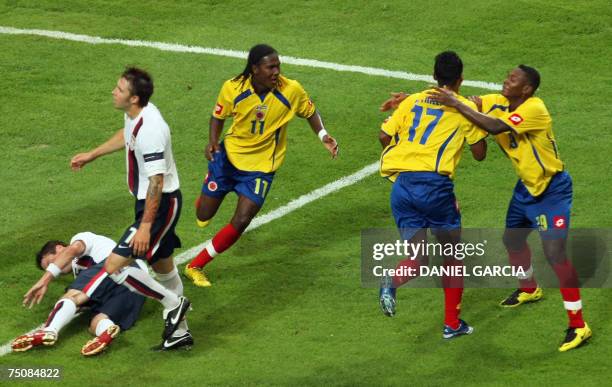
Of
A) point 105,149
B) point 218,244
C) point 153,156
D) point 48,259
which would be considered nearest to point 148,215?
point 153,156

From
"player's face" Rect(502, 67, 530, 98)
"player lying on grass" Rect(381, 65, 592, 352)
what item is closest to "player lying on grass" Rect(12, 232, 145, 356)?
"player lying on grass" Rect(381, 65, 592, 352)

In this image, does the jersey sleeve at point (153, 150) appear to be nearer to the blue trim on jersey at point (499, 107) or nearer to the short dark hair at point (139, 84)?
the short dark hair at point (139, 84)

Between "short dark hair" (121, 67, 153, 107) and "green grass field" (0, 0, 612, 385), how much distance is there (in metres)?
2.19

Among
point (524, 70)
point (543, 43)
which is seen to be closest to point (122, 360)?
point (524, 70)

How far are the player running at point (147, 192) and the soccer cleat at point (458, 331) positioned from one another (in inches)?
88.0

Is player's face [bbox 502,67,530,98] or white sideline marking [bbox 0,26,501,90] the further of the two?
white sideline marking [bbox 0,26,501,90]

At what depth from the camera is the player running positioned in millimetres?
10508

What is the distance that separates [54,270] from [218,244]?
5.58ft

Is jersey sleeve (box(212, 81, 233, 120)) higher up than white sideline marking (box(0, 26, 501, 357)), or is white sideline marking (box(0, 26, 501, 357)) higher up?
jersey sleeve (box(212, 81, 233, 120))

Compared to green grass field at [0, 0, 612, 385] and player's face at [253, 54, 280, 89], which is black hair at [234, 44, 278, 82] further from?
green grass field at [0, 0, 612, 385]

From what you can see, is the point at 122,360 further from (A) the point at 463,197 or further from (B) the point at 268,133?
(A) the point at 463,197

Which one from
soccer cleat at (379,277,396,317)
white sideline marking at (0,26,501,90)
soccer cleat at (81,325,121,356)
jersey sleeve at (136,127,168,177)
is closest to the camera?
jersey sleeve at (136,127,168,177)

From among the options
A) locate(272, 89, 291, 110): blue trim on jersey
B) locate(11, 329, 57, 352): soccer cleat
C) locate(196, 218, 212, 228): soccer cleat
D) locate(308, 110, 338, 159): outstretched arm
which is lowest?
locate(11, 329, 57, 352): soccer cleat

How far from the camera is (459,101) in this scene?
10.7 m
